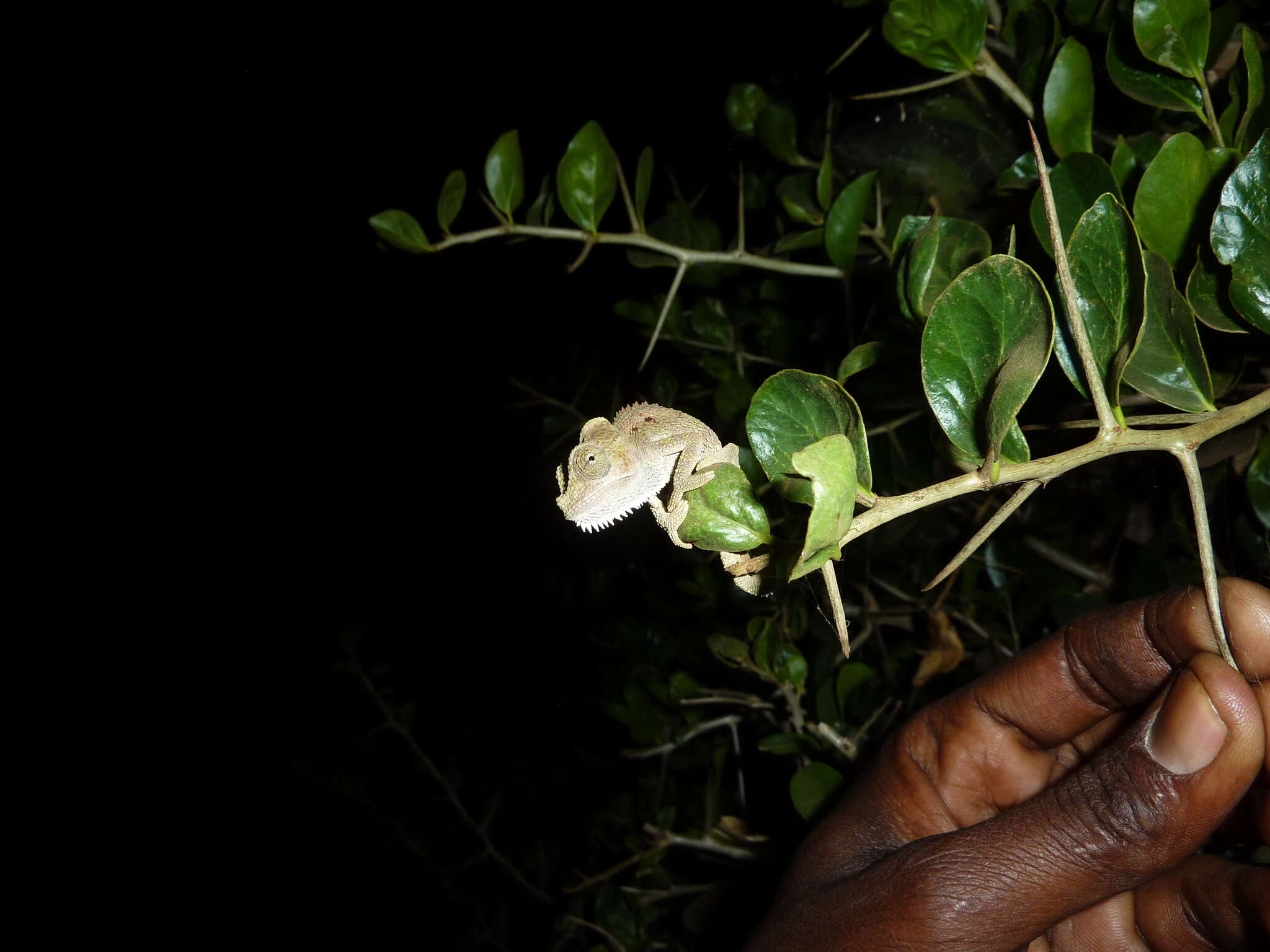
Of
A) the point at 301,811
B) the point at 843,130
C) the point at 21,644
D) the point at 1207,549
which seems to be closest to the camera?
the point at 1207,549

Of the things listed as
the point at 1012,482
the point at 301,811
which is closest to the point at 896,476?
the point at 1012,482

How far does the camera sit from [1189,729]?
2.46 feet

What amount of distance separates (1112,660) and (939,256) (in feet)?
2.35

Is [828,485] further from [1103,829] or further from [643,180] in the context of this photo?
[643,180]

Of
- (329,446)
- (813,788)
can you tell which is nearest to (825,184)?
(813,788)

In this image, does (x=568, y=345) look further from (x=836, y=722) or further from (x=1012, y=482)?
(x=1012, y=482)

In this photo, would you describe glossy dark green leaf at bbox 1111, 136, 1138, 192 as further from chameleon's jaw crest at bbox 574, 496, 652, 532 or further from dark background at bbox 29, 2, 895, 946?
dark background at bbox 29, 2, 895, 946

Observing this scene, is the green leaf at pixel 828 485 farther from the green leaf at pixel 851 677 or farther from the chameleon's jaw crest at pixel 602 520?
the green leaf at pixel 851 677

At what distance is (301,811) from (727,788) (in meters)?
4.22

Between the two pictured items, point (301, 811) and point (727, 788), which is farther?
point (301, 811)

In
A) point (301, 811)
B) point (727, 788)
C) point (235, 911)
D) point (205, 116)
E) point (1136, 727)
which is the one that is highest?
point (205, 116)

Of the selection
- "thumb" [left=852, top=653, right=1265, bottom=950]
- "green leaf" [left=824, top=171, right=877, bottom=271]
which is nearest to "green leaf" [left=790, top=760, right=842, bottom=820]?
"thumb" [left=852, top=653, right=1265, bottom=950]

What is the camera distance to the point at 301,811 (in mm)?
5223

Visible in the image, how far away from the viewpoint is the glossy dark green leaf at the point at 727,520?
0.61 meters
